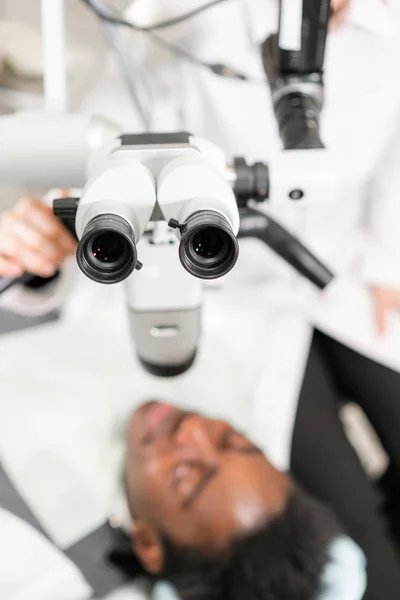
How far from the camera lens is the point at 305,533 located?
0.87 metres

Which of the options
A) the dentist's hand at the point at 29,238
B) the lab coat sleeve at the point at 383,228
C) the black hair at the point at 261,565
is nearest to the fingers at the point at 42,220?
the dentist's hand at the point at 29,238

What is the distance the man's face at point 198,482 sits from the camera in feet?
2.77

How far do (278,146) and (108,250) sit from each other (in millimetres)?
557

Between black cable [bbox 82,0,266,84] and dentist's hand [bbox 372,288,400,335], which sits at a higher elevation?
black cable [bbox 82,0,266,84]

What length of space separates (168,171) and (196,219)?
8 centimetres

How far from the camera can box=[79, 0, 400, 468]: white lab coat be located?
0.90 meters

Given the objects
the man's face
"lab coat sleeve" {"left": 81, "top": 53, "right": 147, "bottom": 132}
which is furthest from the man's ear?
"lab coat sleeve" {"left": 81, "top": 53, "right": 147, "bottom": 132}

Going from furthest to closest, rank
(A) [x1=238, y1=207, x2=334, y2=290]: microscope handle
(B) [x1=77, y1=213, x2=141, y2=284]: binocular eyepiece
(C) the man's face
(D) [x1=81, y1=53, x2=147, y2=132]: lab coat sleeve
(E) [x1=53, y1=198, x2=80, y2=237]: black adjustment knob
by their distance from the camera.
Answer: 1. (D) [x1=81, y1=53, x2=147, y2=132]: lab coat sleeve
2. (C) the man's face
3. (A) [x1=238, y1=207, x2=334, y2=290]: microscope handle
4. (E) [x1=53, y1=198, x2=80, y2=237]: black adjustment knob
5. (B) [x1=77, y1=213, x2=141, y2=284]: binocular eyepiece

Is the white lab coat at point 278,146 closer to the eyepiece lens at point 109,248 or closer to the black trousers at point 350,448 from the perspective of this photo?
the black trousers at point 350,448

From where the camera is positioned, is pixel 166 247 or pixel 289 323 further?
pixel 289 323

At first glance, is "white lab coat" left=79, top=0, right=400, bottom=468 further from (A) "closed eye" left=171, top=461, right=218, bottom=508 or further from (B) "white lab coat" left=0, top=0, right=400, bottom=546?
(A) "closed eye" left=171, top=461, right=218, bottom=508

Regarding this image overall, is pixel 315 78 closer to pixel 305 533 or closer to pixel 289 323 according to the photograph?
pixel 289 323

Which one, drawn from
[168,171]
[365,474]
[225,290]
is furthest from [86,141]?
[365,474]

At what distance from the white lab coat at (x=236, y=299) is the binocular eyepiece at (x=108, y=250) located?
54 centimetres
